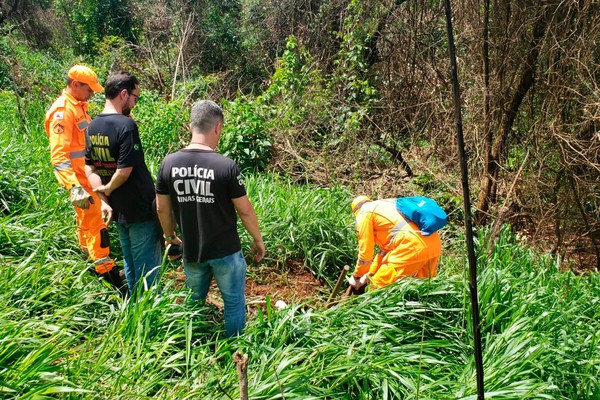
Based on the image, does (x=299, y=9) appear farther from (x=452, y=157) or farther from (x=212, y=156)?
(x=212, y=156)

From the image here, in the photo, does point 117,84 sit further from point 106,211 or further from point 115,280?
point 115,280

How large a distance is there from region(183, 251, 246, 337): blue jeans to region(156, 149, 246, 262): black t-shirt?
0.08m

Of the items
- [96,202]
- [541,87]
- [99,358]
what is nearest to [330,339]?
[99,358]

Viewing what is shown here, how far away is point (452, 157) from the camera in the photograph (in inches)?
272

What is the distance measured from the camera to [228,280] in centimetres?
302

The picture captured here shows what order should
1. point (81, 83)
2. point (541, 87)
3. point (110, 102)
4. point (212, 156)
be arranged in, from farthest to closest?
point (541, 87)
point (81, 83)
point (110, 102)
point (212, 156)

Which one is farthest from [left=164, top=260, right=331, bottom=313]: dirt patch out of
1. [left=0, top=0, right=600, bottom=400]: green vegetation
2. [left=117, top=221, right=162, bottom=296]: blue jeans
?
[left=117, top=221, right=162, bottom=296]: blue jeans

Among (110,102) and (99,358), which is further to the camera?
(110,102)

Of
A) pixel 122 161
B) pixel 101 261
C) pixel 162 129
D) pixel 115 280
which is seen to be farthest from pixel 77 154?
pixel 162 129

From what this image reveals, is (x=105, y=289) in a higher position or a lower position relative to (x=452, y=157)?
lower

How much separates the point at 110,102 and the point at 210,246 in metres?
1.45

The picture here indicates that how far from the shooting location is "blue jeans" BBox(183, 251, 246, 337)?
9.83ft

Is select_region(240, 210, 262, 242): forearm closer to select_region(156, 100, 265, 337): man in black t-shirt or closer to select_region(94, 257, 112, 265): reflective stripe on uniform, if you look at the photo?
select_region(156, 100, 265, 337): man in black t-shirt

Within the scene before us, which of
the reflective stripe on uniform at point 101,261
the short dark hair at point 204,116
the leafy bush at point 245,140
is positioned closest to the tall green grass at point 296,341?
the reflective stripe on uniform at point 101,261
